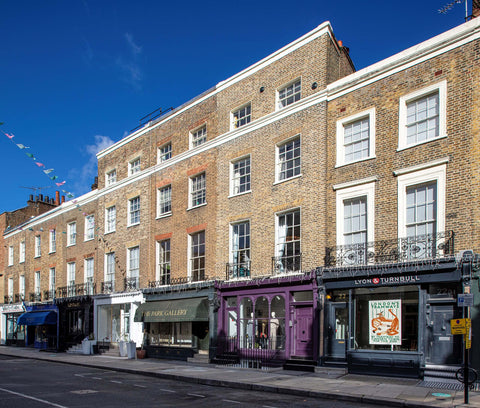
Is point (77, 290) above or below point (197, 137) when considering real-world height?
below

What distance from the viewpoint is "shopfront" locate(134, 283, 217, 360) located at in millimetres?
21812

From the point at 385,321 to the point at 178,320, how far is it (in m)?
10.3

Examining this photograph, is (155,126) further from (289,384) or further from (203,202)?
(289,384)

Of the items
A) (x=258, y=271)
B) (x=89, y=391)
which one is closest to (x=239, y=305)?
(x=258, y=271)

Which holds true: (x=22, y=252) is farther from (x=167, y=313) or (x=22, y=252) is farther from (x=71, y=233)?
(x=167, y=313)

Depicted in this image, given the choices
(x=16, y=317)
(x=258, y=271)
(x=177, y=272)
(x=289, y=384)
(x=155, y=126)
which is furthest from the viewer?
(x=16, y=317)

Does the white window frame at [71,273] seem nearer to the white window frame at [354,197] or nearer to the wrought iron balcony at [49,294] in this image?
the wrought iron balcony at [49,294]

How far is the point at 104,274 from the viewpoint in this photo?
30.1m

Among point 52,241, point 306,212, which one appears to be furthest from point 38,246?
point 306,212

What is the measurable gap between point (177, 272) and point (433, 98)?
562 inches

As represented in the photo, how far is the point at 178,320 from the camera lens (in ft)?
74.3

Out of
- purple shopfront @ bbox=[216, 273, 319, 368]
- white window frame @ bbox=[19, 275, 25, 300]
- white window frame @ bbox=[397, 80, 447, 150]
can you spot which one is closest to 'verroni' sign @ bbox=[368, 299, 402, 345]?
purple shopfront @ bbox=[216, 273, 319, 368]

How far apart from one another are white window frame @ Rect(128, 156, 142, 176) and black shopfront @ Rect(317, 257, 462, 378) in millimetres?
14918

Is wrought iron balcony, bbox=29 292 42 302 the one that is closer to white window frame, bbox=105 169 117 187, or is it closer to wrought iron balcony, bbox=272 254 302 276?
white window frame, bbox=105 169 117 187
